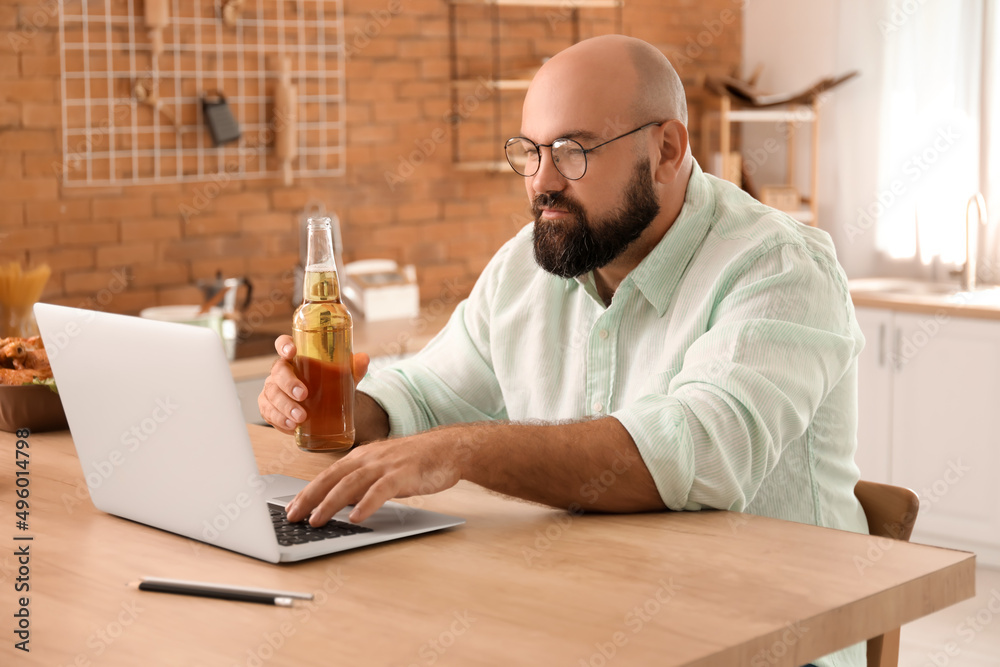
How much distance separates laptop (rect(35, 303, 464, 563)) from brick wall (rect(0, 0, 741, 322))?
210 centimetres

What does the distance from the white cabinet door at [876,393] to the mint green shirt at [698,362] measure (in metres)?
2.13

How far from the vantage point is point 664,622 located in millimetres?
975

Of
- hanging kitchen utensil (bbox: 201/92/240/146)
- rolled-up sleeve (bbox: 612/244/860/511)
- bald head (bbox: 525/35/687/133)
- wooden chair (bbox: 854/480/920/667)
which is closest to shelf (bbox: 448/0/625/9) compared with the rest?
hanging kitchen utensil (bbox: 201/92/240/146)

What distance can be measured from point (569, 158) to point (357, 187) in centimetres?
236

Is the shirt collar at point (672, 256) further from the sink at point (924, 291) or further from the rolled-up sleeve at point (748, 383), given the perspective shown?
the sink at point (924, 291)

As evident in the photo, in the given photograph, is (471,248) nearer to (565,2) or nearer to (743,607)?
(565,2)

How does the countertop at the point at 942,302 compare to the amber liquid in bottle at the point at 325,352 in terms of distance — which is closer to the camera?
the amber liquid in bottle at the point at 325,352

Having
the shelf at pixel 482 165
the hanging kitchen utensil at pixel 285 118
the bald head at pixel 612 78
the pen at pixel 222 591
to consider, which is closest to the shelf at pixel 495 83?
the shelf at pixel 482 165

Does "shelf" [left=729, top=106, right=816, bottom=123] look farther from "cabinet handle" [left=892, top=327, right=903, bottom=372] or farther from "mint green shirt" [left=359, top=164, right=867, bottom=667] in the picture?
"mint green shirt" [left=359, top=164, right=867, bottom=667]

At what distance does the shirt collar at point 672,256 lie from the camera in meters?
1.66

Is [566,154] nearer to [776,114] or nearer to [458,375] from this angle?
[458,375]

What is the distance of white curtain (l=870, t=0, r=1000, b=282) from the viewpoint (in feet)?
13.6

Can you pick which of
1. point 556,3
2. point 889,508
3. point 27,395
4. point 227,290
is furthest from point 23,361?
point 556,3

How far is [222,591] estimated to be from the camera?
1.05 metres
